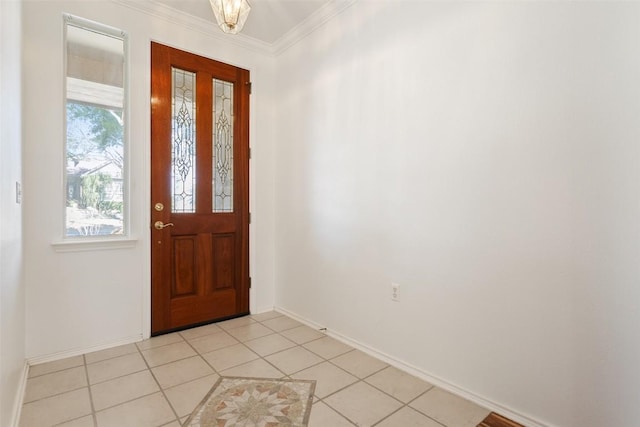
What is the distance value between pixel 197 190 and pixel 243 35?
1.58m

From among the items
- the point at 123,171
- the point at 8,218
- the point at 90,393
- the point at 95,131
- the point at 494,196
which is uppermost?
the point at 95,131

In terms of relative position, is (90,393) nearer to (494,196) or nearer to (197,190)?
(197,190)

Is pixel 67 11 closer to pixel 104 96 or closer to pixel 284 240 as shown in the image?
pixel 104 96

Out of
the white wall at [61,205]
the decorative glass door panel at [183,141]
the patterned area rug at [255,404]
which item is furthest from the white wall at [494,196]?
the white wall at [61,205]

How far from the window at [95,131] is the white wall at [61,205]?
3.9 inches

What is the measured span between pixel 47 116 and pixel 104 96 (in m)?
0.44

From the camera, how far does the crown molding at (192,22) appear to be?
104 inches

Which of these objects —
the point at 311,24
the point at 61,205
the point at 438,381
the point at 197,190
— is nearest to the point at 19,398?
the point at 61,205

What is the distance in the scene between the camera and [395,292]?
2268 millimetres

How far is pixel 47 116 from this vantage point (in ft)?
7.48

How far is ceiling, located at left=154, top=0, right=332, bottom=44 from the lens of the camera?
2.67 metres

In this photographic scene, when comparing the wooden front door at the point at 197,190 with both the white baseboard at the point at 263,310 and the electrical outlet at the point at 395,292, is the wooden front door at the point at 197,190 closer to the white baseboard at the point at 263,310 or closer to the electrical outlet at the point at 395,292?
the white baseboard at the point at 263,310

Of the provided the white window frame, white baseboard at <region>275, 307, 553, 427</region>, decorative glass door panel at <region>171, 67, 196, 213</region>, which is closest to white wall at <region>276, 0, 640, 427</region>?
white baseboard at <region>275, 307, 553, 427</region>

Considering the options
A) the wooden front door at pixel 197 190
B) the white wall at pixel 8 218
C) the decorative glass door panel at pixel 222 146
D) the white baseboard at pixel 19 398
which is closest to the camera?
the white wall at pixel 8 218
